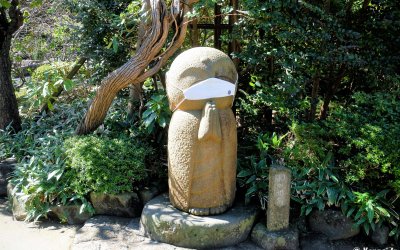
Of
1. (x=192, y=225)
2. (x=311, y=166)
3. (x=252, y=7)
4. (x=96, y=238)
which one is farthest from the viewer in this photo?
(x=252, y=7)

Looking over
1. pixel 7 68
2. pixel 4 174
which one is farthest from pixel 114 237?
pixel 7 68

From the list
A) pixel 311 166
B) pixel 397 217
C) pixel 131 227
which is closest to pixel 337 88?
pixel 311 166

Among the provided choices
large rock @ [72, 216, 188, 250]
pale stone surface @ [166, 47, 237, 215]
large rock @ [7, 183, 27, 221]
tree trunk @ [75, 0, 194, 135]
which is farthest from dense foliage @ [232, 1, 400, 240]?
large rock @ [7, 183, 27, 221]

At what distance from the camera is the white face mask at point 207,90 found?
131 inches

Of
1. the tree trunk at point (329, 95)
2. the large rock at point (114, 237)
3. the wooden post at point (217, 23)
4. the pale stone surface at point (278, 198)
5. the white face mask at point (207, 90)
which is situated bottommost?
the large rock at point (114, 237)

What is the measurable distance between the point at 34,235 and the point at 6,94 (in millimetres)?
2316

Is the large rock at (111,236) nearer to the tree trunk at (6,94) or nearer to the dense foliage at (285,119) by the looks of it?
the dense foliage at (285,119)

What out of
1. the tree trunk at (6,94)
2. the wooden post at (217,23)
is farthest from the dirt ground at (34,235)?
the wooden post at (217,23)

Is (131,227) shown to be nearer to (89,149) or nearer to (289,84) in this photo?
(89,149)

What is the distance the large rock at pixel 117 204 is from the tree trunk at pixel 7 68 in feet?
7.29

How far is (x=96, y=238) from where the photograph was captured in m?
3.60

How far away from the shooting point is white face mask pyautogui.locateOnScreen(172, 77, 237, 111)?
3.32 metres

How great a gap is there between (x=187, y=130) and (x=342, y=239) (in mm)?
1801

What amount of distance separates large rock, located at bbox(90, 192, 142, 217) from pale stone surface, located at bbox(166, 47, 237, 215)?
62cm
